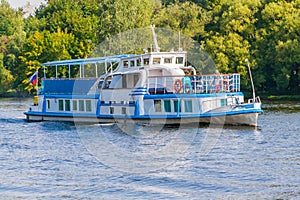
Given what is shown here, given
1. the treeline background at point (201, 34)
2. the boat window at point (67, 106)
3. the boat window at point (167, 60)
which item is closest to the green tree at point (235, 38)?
the treeline background at point (201, 34)

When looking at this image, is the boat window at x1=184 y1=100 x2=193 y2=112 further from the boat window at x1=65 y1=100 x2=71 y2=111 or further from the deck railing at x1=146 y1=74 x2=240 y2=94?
the boat window at x1=65 y1=100 x2=71 y2=111

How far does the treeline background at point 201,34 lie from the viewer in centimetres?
Result: 8806

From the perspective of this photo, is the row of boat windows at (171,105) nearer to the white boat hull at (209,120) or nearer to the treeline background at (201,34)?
the white boat hull at (209,120)

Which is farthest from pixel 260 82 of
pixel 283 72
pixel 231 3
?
pixel 231 3

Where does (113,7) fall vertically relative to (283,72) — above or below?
above

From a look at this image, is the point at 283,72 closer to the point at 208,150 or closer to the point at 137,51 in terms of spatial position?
the point at 137,51

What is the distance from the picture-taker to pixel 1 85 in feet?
389

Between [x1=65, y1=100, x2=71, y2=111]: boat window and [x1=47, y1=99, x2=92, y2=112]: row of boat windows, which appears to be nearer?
[x1=47, y1=99, x2=92, y2=112]: row of boat windows

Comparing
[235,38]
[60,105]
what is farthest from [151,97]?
[235,38]

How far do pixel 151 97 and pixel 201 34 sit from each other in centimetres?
4461

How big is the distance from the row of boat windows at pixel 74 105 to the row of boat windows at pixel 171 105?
25.9ft

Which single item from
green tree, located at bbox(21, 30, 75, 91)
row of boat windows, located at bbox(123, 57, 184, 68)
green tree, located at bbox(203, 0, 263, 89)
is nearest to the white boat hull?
row of boat windows, located at bbox(123, 57, 184, 68)

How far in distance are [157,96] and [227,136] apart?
8351 mm

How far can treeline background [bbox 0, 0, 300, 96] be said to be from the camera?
88.1 metres
